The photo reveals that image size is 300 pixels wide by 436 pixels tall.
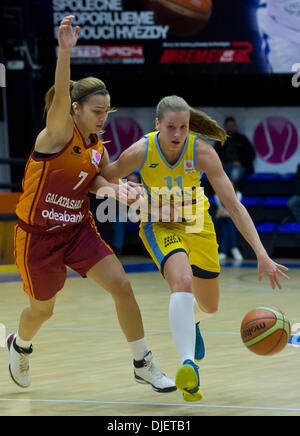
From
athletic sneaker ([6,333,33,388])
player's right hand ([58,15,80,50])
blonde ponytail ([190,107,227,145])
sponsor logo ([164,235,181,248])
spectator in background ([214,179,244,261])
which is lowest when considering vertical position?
spectator in background ([214,179,244,261])

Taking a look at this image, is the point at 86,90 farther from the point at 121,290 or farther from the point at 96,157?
the point at 121,290

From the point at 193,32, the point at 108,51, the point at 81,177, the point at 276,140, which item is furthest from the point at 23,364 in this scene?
the point at 276,140

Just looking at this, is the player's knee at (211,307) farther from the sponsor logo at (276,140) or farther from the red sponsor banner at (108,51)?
the sponsor logo at (276,140)

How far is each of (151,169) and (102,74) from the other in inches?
311

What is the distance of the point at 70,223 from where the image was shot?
17.0 ft

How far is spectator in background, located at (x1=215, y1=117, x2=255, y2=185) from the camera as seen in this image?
1346 centimetres

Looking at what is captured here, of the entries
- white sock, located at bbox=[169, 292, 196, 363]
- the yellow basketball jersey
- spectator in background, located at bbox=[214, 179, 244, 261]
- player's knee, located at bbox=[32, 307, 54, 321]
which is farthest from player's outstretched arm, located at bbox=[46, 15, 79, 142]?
spectator in background, located at bbox=[214, 179, 244, 261]

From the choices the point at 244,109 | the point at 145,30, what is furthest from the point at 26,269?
the point at 244,109

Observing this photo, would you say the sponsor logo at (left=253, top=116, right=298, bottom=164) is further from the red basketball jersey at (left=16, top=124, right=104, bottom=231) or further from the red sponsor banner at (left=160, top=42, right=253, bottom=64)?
the red basketball jersey at (left=16, top=124, right=104, bottom=231)

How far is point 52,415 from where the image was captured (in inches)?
184

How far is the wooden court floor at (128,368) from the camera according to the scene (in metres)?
4.85

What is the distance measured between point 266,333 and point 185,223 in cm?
94

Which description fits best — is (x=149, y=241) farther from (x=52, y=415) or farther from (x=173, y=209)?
(x=52, y=415)

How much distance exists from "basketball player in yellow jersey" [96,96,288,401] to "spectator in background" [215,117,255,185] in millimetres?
7723
